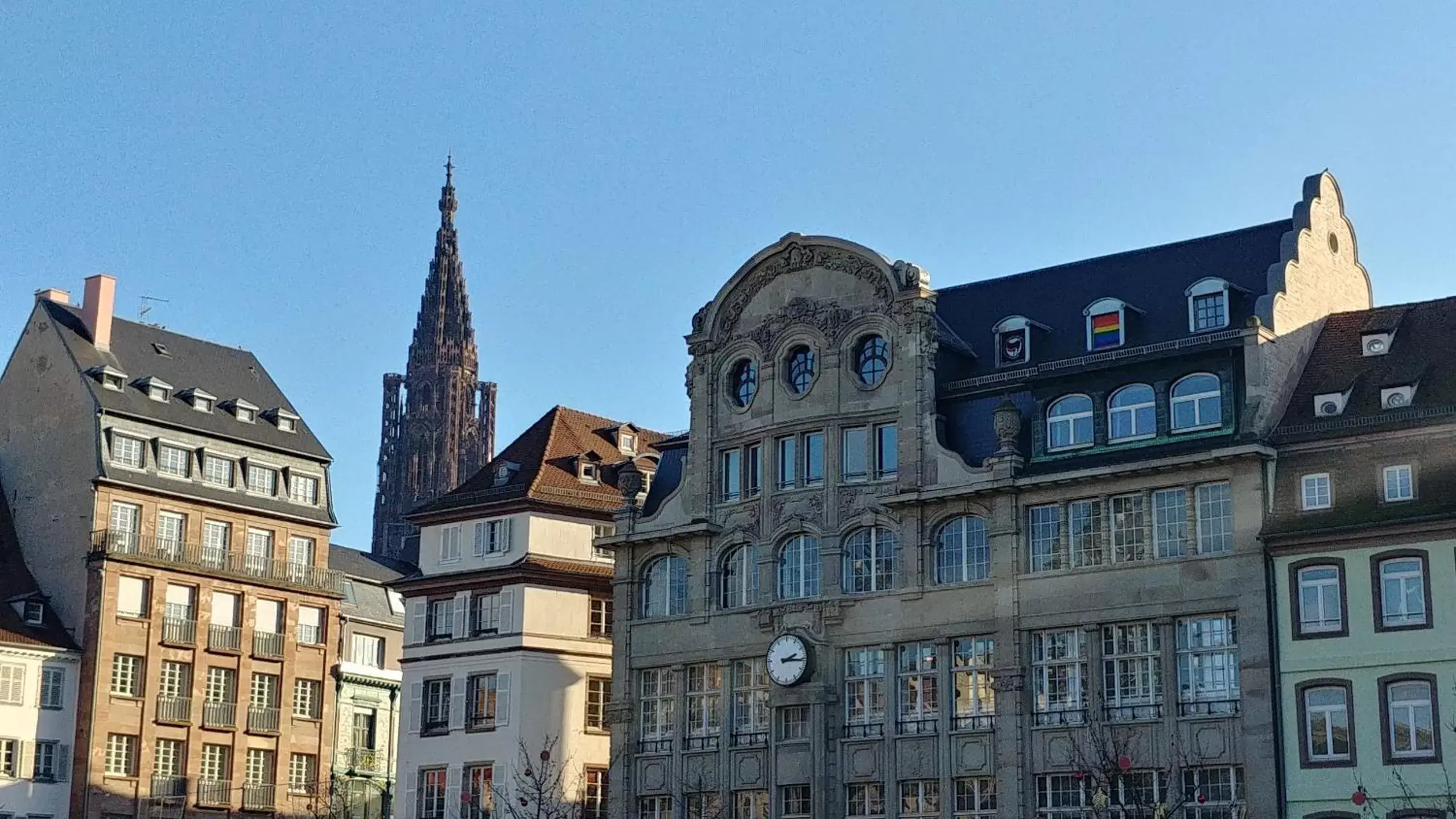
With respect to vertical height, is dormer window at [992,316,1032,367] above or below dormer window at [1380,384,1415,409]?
above

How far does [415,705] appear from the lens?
80.4m

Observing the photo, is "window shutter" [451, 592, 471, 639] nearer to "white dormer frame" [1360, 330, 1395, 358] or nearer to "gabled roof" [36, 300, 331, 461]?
"gabled roof" [36, 300, 331, 461]

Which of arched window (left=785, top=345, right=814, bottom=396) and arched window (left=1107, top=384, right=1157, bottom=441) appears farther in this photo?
arched window (left=785, top=345, right=814, bottom=396)

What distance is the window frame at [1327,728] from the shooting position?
57.1m

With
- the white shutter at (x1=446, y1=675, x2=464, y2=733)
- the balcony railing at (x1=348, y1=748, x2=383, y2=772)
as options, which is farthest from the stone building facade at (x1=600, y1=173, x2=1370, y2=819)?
the balcony railing at (x1=348, y1=748, x2=383, y2=772)

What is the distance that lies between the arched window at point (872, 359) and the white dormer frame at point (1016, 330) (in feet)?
10.5

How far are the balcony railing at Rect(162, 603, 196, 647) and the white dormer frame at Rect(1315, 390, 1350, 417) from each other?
41940 mm

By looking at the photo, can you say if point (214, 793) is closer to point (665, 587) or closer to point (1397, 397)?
point (665, 587)

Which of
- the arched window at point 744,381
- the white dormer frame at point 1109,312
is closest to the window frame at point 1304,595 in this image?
the white dormer frame at point 1109,312

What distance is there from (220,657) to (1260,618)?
40861mm

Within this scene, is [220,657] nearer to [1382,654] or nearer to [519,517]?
[519,517]

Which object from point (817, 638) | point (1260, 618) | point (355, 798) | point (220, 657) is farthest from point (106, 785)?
A: point (1260, 618)

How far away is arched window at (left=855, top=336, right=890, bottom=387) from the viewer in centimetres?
6869

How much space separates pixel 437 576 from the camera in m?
81.3
